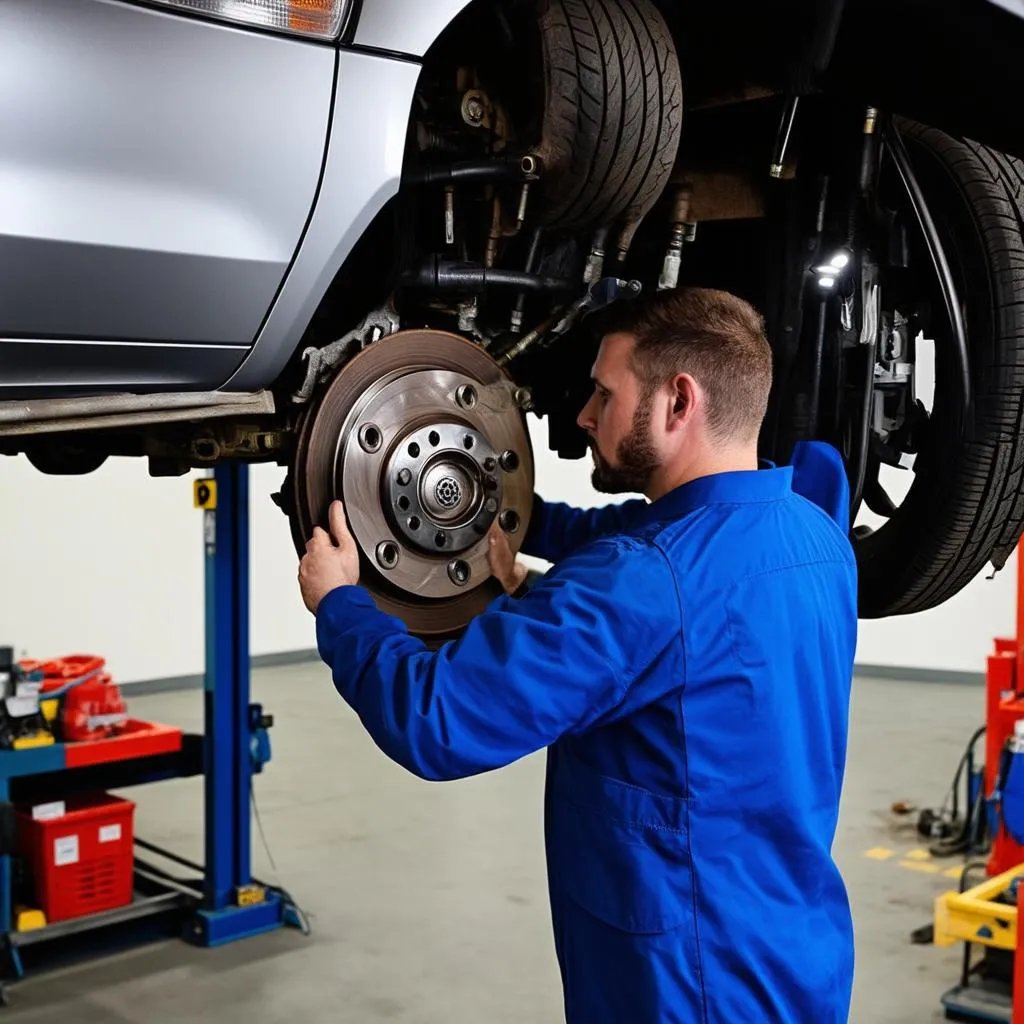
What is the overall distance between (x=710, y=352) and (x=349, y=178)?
462 mm

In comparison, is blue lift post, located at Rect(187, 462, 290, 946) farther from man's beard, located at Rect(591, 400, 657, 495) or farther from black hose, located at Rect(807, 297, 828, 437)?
man's beard, located at Rect(591, 400, 657, 495)

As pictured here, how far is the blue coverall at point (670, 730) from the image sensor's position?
1269 mm

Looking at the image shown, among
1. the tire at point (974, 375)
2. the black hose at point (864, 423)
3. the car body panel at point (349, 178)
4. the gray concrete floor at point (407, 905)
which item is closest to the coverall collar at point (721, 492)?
the car body panel at point (349, 178)

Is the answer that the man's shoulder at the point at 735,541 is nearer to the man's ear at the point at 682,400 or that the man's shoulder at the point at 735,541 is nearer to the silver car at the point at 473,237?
the man's ear at the point at 682,400

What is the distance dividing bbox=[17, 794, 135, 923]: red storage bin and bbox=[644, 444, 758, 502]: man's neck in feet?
9.98

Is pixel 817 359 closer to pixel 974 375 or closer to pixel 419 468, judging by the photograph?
pixel 974 375

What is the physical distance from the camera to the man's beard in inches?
57.4

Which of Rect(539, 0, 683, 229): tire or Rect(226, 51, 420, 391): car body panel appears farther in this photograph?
Rect(539, 0, 683, 229): tire

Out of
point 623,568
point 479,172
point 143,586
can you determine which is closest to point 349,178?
point 479,172

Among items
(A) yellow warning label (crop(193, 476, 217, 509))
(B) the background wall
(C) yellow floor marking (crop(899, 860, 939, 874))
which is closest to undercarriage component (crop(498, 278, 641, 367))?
(A) yellow warning label (crop(193, 476, 217, 509))

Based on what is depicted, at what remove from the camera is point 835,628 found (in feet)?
4.98

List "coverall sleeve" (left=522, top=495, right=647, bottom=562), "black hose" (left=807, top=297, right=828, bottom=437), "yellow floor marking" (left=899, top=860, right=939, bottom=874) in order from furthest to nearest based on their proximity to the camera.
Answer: "yellow floor marking" (left=899, top=860, right=939, bottom=874) → "black hose" (left=807, top=297, right=828, bottom=437) → "coverall sleeve" (left=522, top=495, right=647, bottom=562)

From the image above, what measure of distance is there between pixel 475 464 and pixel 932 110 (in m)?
0.89

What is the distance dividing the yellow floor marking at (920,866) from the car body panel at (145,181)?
420cm
